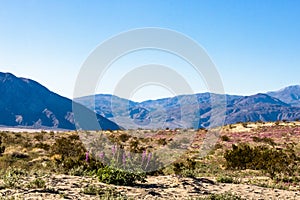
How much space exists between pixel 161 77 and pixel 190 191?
7.01m

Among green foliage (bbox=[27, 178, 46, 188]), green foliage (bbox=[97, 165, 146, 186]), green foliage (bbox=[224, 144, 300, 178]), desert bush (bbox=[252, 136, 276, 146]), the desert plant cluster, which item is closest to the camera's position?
green foliage (bbox=[27, 178, 46, 188])

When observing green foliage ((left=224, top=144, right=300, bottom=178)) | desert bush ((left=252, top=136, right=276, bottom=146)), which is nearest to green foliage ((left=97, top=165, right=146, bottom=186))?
green foliage ((left=224, top=144, right=300, bottom=178))

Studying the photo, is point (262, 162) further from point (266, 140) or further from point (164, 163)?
point (266, 140)

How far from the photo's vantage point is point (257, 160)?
24.0 metres

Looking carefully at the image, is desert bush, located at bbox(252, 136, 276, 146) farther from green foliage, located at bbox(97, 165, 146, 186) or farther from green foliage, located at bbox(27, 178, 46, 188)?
green foliage, located at bbox(27, 178, 46, 188)

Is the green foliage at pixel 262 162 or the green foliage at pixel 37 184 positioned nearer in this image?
the green foliage at pixel 37 184

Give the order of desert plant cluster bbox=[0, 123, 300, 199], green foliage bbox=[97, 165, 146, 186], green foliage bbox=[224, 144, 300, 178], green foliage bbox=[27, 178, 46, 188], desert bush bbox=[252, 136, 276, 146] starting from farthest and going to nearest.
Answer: desert bush bbox=[252, 136, 276, 146] → green foliage bbox=[224, 144, 300, 178] → desert plant cluster bbox=[0, 123, 300, 199] → green foliage bbox=[97, 165, 146, 186] → green foliage bbox=[27, 178, 46, 188]

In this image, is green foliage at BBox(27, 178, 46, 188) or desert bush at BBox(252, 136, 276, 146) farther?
desert bush at BBox(252, 136, 276, 146)

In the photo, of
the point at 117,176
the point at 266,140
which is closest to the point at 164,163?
the point at 117,176

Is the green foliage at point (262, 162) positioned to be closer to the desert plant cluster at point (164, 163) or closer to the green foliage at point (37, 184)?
the desert plant cluster at point (164, 163)

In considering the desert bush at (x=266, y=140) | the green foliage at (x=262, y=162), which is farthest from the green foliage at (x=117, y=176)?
the desert bush at (x=266, y=140)

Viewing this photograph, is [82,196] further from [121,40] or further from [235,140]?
[235,140]

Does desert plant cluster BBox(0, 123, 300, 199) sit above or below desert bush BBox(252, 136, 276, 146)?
below

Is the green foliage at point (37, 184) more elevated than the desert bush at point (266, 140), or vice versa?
the desert bush at point (266, 140)
